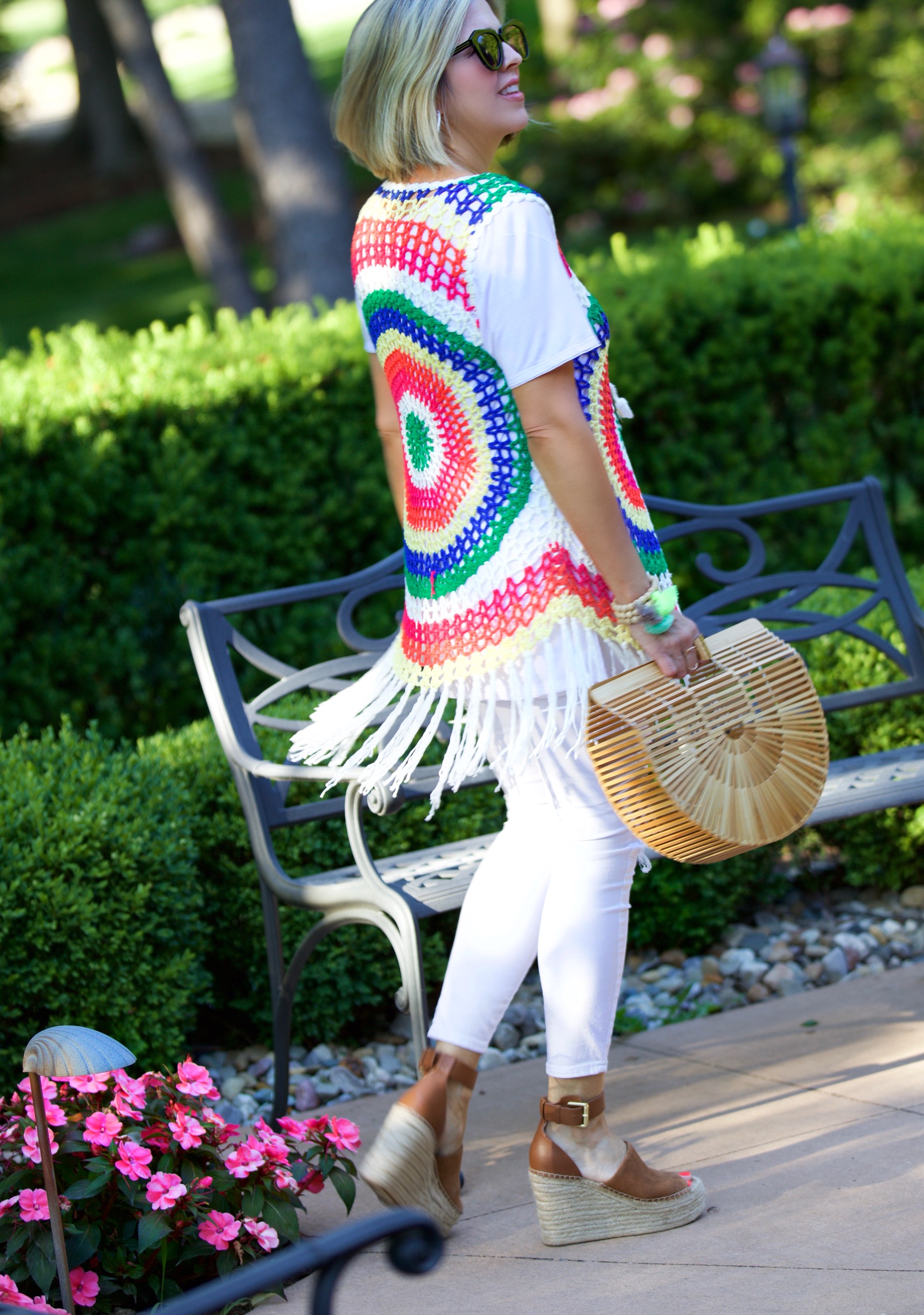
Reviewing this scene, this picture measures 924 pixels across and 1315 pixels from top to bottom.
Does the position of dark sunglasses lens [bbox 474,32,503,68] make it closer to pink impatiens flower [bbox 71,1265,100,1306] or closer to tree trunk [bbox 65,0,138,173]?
pink impatiens flower [bbox 71,1265,100,1306]

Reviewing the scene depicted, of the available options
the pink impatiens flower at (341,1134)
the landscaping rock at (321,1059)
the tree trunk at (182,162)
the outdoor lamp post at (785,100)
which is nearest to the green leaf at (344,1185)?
the pink impatiens flower at (341,1134)

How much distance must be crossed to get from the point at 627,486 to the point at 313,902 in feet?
3.74

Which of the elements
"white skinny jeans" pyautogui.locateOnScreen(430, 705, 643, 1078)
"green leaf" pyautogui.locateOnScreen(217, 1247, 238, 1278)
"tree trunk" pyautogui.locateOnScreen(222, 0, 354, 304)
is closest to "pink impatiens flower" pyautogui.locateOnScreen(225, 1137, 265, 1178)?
"green leaf" pyautogui.locateOnScreen(217, 1247, 238, 1278)

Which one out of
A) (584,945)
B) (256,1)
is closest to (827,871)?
(584,945)

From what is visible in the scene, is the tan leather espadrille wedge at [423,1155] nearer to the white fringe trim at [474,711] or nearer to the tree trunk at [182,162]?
the white fringe trim at [474,711]

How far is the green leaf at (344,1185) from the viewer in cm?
245

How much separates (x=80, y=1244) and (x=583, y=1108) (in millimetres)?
845

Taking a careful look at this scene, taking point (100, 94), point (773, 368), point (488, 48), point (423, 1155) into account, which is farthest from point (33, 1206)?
point (100, 94)

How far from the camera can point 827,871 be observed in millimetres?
4180

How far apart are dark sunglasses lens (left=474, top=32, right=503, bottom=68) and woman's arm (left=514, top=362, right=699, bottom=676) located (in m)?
0.53

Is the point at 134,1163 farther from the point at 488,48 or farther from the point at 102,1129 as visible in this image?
the point at 488,48

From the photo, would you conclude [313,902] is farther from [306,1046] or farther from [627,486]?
[627,486]

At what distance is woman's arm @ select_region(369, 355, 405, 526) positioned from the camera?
2658 millimetres

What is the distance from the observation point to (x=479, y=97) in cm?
231
